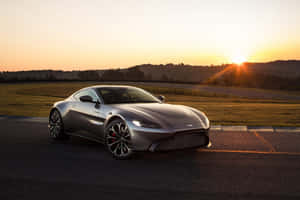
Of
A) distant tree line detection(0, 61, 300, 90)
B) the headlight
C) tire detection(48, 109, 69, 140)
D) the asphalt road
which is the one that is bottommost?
the asphalt road

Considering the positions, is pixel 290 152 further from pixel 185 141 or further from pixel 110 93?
pixel 110 93

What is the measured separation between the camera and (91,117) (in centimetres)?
759

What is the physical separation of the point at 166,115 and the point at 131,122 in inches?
29.2

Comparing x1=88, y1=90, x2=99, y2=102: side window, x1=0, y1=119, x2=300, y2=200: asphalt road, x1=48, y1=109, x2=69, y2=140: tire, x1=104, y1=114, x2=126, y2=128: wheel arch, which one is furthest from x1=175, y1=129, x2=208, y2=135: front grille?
x1=48, y1=109, x2=69, y2=140: tire

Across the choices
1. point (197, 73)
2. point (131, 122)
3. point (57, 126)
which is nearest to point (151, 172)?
point (131, 122)

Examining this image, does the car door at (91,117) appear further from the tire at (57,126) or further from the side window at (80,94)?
the tire at (57,126)

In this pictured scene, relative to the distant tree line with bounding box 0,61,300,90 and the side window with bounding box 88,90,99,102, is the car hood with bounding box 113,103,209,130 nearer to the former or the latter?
the side window with bounding box 88,90,99,102

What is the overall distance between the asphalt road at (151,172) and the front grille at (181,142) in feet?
1.09

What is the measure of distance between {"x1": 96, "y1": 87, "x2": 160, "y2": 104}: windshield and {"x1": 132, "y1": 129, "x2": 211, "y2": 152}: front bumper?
154 cm

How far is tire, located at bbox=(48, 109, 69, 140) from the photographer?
8.80 m

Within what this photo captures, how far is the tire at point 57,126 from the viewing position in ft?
28.9

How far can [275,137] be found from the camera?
A: 9.41 meters

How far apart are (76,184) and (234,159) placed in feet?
10.7

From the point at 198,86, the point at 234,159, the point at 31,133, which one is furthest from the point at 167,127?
the point at 198,86
